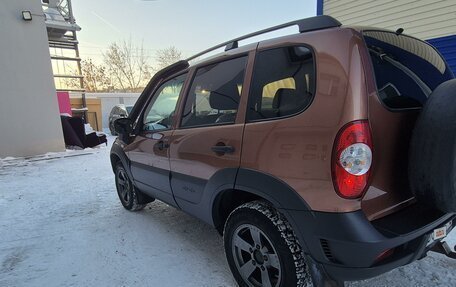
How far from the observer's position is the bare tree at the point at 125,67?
33.2 m

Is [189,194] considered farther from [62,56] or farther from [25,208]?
[62,56]

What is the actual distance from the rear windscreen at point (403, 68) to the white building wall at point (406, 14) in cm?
544

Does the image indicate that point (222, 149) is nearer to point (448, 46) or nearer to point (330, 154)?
point (330, 154)

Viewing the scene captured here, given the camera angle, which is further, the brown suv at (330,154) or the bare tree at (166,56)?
the bare tree at (166,56)

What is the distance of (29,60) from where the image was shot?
8.99 meters

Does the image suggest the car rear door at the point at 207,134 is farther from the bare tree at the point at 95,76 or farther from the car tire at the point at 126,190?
the bare tree at the point at 95,76

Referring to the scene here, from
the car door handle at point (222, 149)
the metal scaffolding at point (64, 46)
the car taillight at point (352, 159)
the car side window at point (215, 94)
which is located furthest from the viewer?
the metal scaffolding at point (64, 46)

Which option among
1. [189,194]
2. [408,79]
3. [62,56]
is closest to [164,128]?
[189,194]

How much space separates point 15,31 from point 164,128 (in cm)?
839

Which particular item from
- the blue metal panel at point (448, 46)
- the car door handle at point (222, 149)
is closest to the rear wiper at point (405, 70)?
the car door handle at point (222, 149)

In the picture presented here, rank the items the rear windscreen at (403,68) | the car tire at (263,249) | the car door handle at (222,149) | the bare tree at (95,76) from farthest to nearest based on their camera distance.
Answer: the bare tree at (95,76), the car door handle at (222,149), the car tire at (263,249), the rear windscreen at (403,68)

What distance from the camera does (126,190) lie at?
4.28 metres

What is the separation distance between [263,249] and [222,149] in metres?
0.74

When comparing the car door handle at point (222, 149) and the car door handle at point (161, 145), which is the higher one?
the car door handle at point (222, 149)
